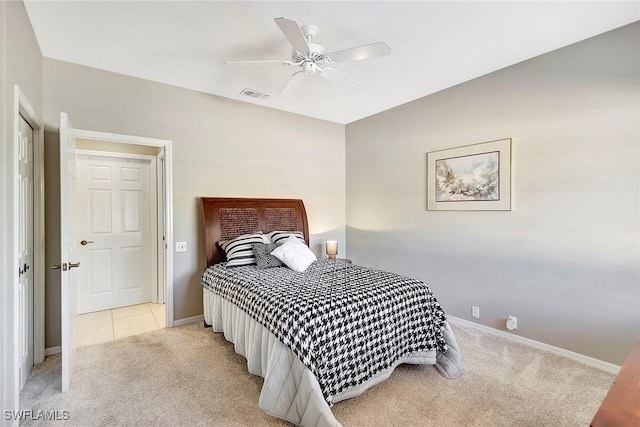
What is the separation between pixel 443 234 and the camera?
3.68 m

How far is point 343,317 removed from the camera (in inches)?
81.5

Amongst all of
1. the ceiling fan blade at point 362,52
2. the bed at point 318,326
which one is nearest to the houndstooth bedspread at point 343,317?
the bed at point 318,326

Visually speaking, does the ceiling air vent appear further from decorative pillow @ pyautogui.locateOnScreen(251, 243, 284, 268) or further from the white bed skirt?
the white bed skirt

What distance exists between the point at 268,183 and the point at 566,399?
3673mm

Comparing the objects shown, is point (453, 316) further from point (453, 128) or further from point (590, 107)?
point (590, 107)

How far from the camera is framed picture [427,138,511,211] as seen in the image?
313 cm

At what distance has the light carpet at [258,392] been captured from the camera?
195 cm

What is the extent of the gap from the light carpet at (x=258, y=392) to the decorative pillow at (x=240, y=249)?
877mm

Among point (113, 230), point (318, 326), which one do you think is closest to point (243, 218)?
point (113, 230)

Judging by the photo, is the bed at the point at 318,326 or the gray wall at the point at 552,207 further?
the gray wall at the point at 552,207

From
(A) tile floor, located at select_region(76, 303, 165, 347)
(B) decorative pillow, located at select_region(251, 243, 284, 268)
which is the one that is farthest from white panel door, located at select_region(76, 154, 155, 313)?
(B) decorative pillow, located at select_region(251, 243, 284, 268)

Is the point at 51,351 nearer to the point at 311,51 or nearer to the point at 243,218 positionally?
the point at 243,218

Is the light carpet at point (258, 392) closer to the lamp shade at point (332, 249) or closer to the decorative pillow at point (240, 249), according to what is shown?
Result: the decorative pillow at point (240, 249)

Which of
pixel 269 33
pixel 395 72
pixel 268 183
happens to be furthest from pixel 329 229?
pixel 269 33
